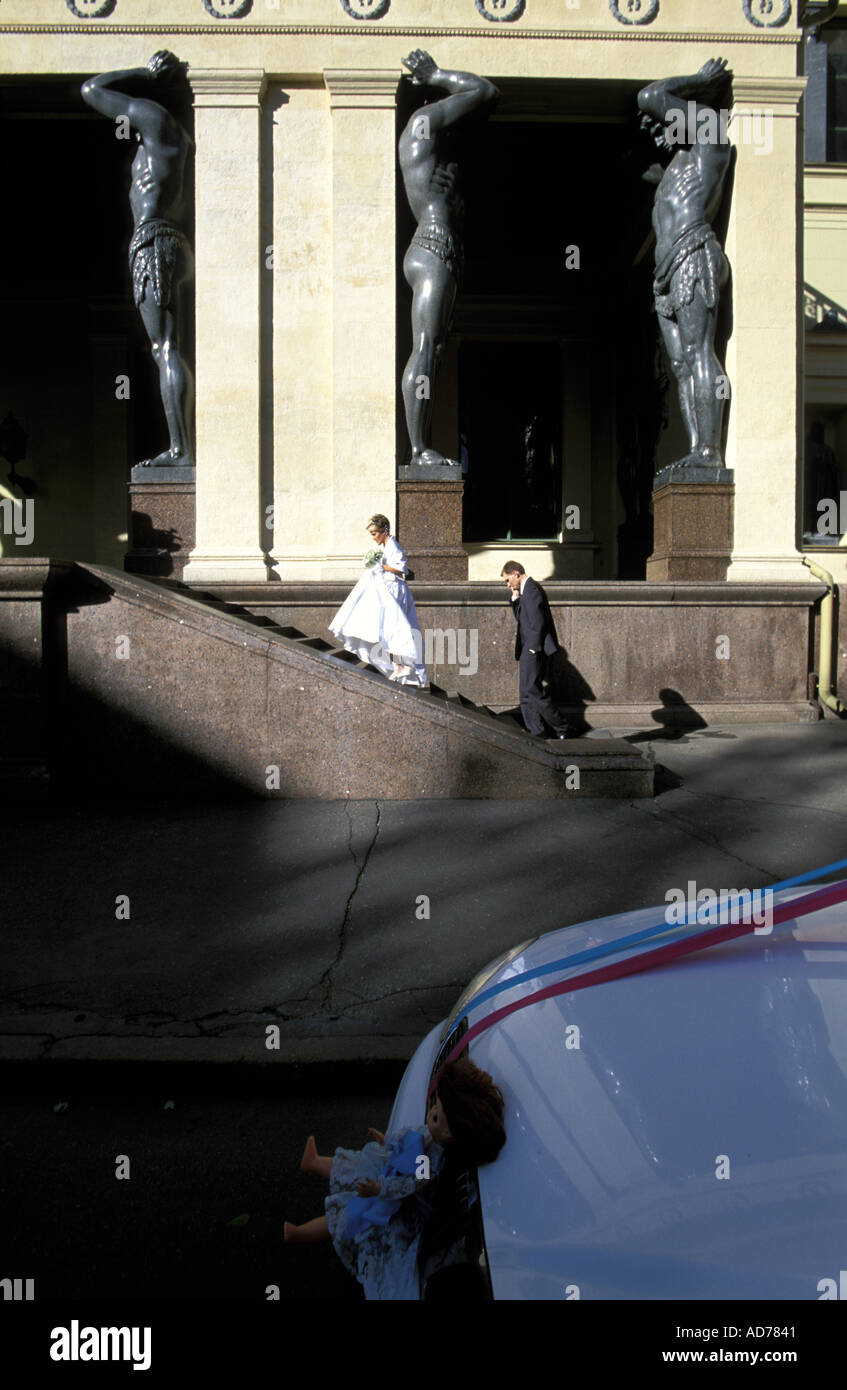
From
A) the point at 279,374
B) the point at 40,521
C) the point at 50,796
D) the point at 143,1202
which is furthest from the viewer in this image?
the point at 40,521

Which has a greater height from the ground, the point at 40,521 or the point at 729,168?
the point at 729,168

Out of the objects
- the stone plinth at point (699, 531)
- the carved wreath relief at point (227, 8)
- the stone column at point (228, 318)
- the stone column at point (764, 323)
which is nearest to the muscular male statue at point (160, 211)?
the stone column at point (228, 318)

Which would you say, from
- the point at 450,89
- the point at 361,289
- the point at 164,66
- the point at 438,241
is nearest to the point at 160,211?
the point at 164,66

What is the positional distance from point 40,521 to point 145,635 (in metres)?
10.7

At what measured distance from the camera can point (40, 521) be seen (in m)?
17.0

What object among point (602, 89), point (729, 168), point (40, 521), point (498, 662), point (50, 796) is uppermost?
point (602, 89)

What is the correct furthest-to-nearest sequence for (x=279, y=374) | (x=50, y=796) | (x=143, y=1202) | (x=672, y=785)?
(x=279, y=374) < (x=672, y=785) < (x=50, y=796) < (x=143, y=1202)

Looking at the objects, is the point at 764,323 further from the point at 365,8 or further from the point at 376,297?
the point at 365,8

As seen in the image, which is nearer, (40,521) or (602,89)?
(602,89)

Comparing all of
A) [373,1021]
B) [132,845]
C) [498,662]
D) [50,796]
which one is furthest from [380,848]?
[498,662]

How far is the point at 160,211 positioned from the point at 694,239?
6.47 metres

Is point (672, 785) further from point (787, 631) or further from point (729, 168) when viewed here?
point (729, 168)

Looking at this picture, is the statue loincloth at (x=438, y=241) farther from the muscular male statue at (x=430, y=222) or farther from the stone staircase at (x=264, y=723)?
the stone staircase at (x=264, y=723)

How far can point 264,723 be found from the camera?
7617 millimetres
